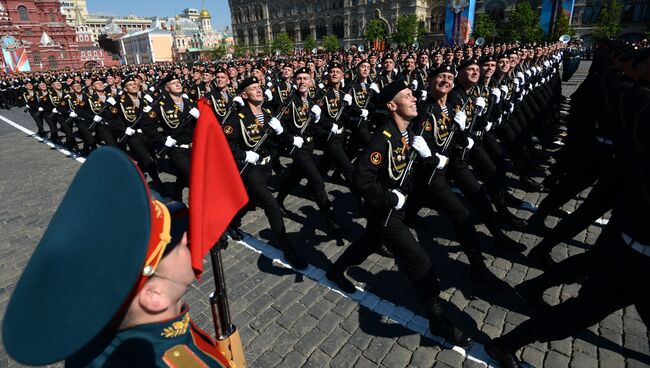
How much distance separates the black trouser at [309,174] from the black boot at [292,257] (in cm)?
98

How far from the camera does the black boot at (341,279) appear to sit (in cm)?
421

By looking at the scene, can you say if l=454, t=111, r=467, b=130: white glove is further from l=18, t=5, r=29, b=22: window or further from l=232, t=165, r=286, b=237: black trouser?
l=18, t=5, r=29, b=22: window

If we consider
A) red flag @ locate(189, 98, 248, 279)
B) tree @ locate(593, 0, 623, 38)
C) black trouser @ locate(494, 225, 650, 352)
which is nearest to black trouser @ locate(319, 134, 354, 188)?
black trouser @ locate(494, 225, 650, 352)

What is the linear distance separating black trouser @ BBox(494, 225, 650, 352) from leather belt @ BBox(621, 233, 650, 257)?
0.07 feet

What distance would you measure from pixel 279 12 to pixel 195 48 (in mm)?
30746

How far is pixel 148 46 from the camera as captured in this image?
96688 millimetres

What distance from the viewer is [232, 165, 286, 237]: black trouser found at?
4832 millimetres

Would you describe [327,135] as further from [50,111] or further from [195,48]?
[195,48]

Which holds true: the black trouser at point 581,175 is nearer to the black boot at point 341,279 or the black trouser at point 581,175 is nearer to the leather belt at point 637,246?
the leather belt at point 637,246

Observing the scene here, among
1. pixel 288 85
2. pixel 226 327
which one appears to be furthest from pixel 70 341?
pixel 288 85

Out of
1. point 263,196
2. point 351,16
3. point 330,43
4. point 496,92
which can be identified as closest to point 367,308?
point 263,196

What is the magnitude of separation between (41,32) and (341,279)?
7955 cm

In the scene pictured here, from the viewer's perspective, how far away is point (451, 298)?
4.01 meters

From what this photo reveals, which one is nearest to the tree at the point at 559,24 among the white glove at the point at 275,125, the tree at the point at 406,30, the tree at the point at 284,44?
the tree at the point at 406,30
